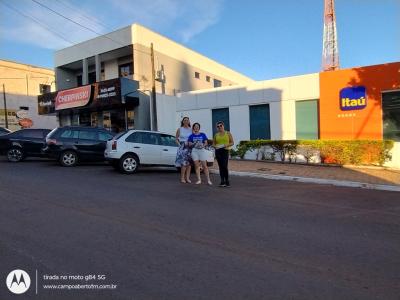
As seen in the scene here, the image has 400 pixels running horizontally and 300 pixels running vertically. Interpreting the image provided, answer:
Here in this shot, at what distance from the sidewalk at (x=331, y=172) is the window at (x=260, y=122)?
4.20 m

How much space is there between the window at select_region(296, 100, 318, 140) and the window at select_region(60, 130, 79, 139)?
10315mm

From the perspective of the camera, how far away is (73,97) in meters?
23.5

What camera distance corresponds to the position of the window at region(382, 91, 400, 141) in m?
14.6

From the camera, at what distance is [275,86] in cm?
1788

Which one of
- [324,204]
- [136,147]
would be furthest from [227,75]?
[324,204]

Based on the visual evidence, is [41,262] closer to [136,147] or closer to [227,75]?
[136,147]

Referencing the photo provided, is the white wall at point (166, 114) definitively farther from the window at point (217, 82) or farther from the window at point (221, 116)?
the window at point (217, 82)

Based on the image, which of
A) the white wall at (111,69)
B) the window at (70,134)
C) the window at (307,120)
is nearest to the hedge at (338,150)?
the window at (307,120)

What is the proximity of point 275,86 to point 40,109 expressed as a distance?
17.8 metres

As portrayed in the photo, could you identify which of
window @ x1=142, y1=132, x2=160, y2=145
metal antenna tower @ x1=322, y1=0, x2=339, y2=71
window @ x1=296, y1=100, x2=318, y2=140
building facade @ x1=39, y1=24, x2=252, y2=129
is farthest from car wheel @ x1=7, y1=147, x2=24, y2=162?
metal antenna tower @ x1=322, y1=0, x2=339, y2=71

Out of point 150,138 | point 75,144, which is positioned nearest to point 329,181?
point 150,138

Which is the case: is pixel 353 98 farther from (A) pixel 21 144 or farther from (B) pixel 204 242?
(A) pixel 21 144

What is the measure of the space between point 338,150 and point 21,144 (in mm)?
13069

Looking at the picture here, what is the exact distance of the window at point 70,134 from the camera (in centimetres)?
1366
